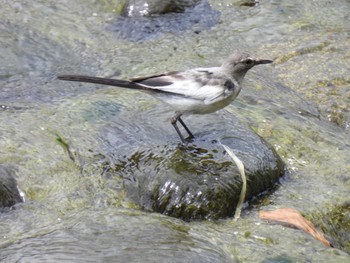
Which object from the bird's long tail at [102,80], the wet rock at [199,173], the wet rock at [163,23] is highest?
the bird's long tail at [102,80]

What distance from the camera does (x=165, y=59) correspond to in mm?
8938

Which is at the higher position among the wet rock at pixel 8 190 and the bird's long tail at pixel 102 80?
the bird's long tail at pixel 102 80

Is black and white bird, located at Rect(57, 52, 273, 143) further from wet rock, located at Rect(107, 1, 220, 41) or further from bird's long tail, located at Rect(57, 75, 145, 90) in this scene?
wet rock, located at Rect(107, 1, 220, 41)

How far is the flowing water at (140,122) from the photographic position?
4.96m

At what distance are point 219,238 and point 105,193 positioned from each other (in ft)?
3.47

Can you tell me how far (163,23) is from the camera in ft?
32.3

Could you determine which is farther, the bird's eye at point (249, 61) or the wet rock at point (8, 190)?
the bird's eye at point (249, 61)

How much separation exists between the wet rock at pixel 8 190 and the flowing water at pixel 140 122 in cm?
8

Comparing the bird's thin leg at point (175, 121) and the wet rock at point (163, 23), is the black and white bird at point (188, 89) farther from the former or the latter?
the wet rock at point (163, 23)

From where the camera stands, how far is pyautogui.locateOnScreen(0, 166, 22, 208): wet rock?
569cm

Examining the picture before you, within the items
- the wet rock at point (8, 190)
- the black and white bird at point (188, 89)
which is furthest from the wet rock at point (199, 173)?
the wet rock at point (8, 190)

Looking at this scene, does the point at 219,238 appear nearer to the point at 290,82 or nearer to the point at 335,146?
the point at 335,146

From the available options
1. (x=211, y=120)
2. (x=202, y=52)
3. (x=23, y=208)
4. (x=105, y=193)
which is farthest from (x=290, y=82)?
(x=23, y=208)

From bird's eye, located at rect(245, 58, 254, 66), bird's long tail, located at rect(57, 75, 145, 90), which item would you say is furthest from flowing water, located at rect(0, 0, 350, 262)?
bird's eye, located at rect(245, 58, 254, 66)
